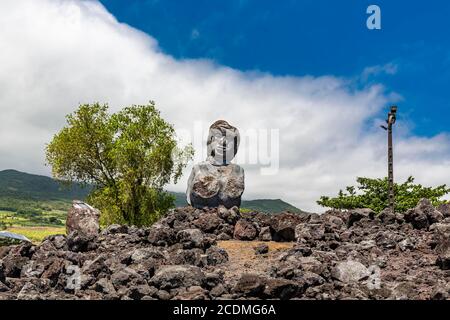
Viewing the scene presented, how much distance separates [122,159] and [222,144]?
34.8ft

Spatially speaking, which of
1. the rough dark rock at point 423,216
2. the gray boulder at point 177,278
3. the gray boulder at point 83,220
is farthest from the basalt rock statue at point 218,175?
the gray boulder at point 177,278

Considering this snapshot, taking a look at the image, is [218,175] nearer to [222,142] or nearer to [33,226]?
[222,142]

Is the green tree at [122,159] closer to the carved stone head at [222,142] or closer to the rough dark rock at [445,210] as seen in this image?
the carved stone head at [222,142]

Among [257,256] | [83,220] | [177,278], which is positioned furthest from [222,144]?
[177,278]

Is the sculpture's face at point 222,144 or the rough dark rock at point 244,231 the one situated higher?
the sculpture's face at point 222,144

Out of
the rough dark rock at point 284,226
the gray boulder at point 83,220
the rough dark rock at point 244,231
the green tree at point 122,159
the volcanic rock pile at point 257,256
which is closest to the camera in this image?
the volcanic rock pile at point 257,256

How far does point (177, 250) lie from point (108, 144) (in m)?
19.0

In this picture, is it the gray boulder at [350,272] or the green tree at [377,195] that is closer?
the gray boulder at [350,272]

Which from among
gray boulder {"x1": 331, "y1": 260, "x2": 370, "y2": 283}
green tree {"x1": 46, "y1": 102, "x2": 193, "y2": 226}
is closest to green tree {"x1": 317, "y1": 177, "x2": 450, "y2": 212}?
green tree {"x1": 46, "y1": 102, "x2": 193, "y2": 226}

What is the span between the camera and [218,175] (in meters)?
22.2

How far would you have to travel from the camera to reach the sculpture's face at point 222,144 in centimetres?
2267

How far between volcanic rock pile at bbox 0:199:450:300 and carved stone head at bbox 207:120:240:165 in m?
2.65
